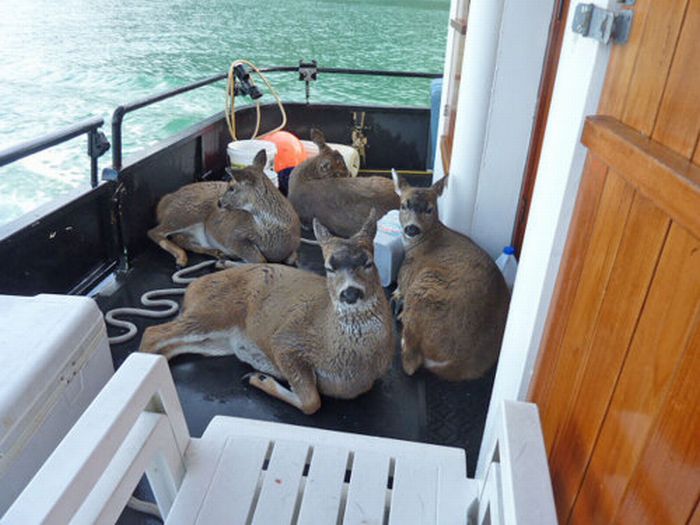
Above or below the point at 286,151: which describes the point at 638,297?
above

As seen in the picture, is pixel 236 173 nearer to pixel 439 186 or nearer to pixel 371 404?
pixel 439 186

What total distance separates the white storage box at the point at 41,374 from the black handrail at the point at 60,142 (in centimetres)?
88

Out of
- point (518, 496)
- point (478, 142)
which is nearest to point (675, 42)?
point (518, 496)

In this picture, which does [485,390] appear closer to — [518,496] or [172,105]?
[518,496]

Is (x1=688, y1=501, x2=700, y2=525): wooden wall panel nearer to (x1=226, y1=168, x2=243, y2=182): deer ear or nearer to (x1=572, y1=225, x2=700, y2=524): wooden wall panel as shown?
(x1=572, y1=225, x2=700, y2=524): wooden wall panel

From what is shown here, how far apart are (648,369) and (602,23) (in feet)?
2.59

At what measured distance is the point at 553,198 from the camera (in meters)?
1.65

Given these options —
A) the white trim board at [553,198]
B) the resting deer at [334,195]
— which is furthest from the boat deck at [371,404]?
the resting deer at [334,195]

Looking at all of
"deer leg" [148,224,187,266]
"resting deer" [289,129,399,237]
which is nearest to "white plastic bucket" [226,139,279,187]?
Result: "resting deer" [289,129,399,237]

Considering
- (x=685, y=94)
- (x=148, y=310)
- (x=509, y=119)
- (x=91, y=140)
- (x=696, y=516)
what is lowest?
(x=148, y=310)

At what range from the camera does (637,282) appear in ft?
3.94

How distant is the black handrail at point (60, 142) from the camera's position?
8.67 ft

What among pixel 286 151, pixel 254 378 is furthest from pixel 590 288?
pixel 286 151

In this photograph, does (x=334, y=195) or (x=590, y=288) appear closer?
(x=590, y=288)
